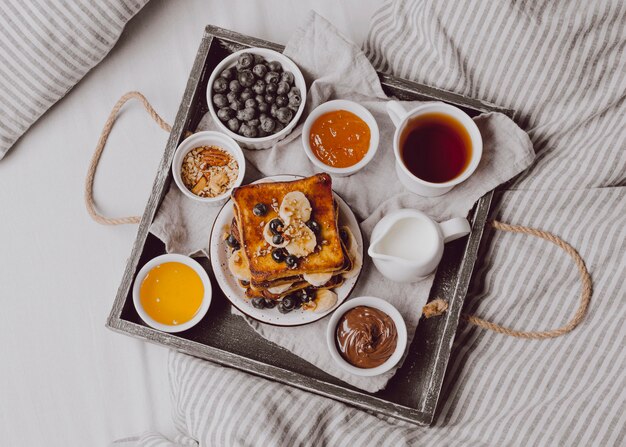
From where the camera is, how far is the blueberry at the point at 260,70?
1665mm

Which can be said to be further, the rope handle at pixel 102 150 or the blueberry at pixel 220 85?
the rope handle at pixel 102 150

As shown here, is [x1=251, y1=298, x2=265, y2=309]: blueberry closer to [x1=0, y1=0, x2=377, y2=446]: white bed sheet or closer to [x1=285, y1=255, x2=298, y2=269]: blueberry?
[x1=285, y1=255, x2=298, y2=269]: blueberry

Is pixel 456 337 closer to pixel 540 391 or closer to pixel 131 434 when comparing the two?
pixel 540 391

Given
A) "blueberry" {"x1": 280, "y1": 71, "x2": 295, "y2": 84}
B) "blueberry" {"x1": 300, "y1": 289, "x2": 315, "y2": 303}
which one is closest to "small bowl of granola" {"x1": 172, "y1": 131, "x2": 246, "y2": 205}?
"blueberry" {"x1": 280, "y1": 71, "x2": 295, "y2": 84}

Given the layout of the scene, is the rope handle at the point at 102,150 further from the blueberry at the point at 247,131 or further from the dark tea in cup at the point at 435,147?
Result: the dark tea in cup at the point at 435,147

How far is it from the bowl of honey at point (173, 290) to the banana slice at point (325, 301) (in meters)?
0.27

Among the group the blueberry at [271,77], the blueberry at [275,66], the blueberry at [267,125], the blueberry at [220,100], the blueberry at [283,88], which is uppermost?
the blueberry at [275,66]

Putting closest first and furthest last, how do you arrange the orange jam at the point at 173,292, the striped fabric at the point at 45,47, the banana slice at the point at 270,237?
the banana slice at the point at 270,237 < the orange jam at the point at 173,292 < the striped fabric at the point at 45,47

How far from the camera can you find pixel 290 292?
5.18 feet

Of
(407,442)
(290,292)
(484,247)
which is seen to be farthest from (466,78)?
(407,442)

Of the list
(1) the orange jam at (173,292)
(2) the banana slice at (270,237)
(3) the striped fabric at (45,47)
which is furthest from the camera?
(3) the striped fabric at (45,47)

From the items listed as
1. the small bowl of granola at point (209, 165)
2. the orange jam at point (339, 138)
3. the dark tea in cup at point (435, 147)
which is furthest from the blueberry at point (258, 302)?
the dark tea in cup at point (435, 147)

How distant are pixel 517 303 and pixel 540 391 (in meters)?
0.22

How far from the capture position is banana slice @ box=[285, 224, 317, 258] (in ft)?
4.94
